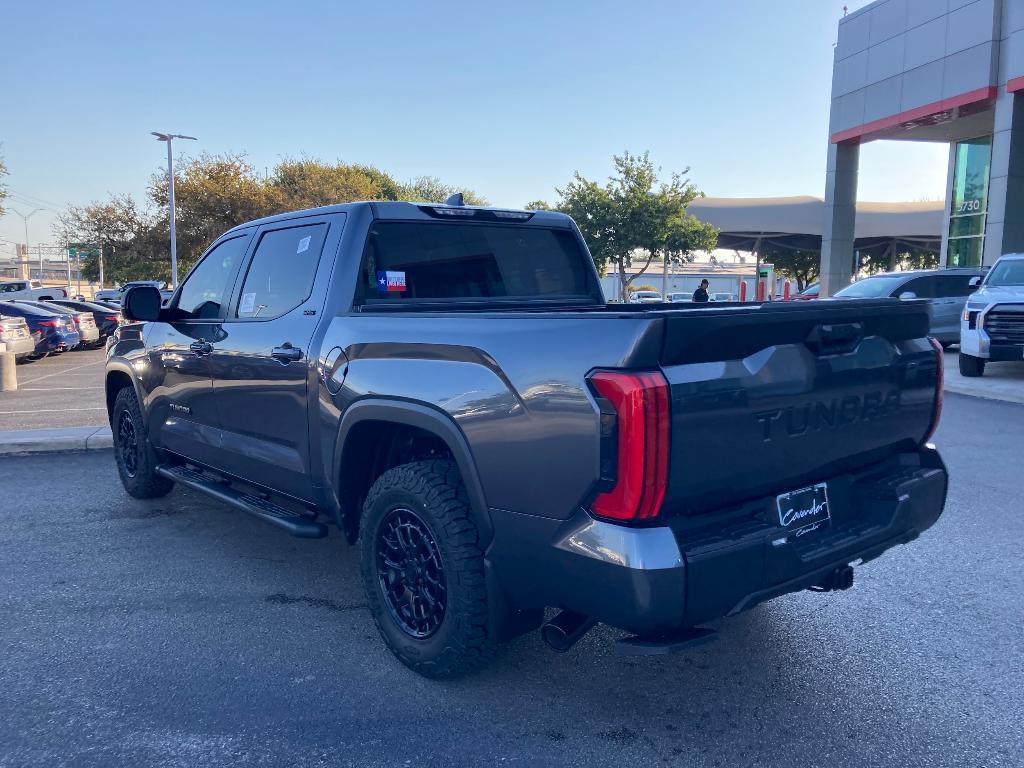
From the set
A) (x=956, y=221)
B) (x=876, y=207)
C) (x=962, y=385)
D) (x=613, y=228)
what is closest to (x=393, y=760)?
(x=962, y=385)

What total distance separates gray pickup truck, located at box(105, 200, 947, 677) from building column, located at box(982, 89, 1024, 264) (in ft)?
68.3

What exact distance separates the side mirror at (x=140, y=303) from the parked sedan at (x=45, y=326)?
1566 cm

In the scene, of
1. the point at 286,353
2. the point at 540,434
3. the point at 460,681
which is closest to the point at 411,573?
the point at 460,681

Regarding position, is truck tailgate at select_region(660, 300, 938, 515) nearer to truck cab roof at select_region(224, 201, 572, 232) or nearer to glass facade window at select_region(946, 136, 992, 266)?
truck cab roof at select_region(224, 201, 572, 232)

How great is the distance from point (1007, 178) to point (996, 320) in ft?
35.1

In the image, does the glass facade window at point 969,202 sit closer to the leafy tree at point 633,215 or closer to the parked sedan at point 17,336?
the leafy tree at point 633,215

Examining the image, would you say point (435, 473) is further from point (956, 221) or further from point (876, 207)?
point (876, 207)

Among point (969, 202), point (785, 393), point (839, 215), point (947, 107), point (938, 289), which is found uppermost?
point (947, 107)

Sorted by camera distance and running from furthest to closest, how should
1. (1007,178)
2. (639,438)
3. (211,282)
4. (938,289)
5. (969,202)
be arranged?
(969,202)
(1007,178)
(938,289)
(211,282)
(639,438)

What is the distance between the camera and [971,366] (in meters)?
13.8

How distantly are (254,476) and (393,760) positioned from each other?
212 cm

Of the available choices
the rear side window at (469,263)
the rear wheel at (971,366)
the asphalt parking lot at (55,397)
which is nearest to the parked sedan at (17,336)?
the asphalt parking lot at (55,397)

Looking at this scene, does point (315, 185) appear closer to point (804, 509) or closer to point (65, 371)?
point (65, 371)

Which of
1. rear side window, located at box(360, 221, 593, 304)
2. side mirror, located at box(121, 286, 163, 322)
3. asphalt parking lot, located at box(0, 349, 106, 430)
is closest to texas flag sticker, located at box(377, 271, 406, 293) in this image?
rear side window, located at box(360, 221, 593, 304)
